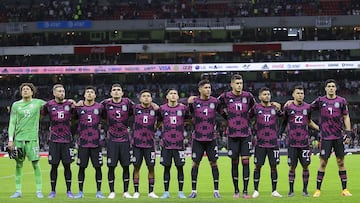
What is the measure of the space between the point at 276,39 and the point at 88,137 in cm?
5127

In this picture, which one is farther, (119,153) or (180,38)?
(180,38)

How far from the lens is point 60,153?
15180 millimetres

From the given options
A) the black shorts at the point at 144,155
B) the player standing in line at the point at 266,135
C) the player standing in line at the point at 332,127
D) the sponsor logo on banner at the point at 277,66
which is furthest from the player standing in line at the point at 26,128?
the sponsor logo on banner at the point at 277,66

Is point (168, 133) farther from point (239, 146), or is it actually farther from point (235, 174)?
point (235, 174)

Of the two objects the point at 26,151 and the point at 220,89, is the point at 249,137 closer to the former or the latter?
the point at 26,151

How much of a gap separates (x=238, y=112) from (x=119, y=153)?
9.47 ft

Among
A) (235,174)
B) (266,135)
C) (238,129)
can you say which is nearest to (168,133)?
(238,129)

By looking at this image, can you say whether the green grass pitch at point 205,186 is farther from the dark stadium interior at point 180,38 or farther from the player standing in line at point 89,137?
the dark stadium interior at point 180,38

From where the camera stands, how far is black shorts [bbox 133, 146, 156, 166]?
1516 cm

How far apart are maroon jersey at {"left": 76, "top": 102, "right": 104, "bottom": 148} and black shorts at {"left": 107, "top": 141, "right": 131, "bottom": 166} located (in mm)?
386

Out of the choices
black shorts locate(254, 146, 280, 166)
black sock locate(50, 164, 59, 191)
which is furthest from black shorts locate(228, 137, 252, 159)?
black sock locate(50, 164, 59, 191)

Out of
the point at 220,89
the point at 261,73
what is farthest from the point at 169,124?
the point at 261,73

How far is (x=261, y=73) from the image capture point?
64.4 meters

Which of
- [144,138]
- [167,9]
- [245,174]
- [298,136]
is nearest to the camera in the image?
[245,174]
